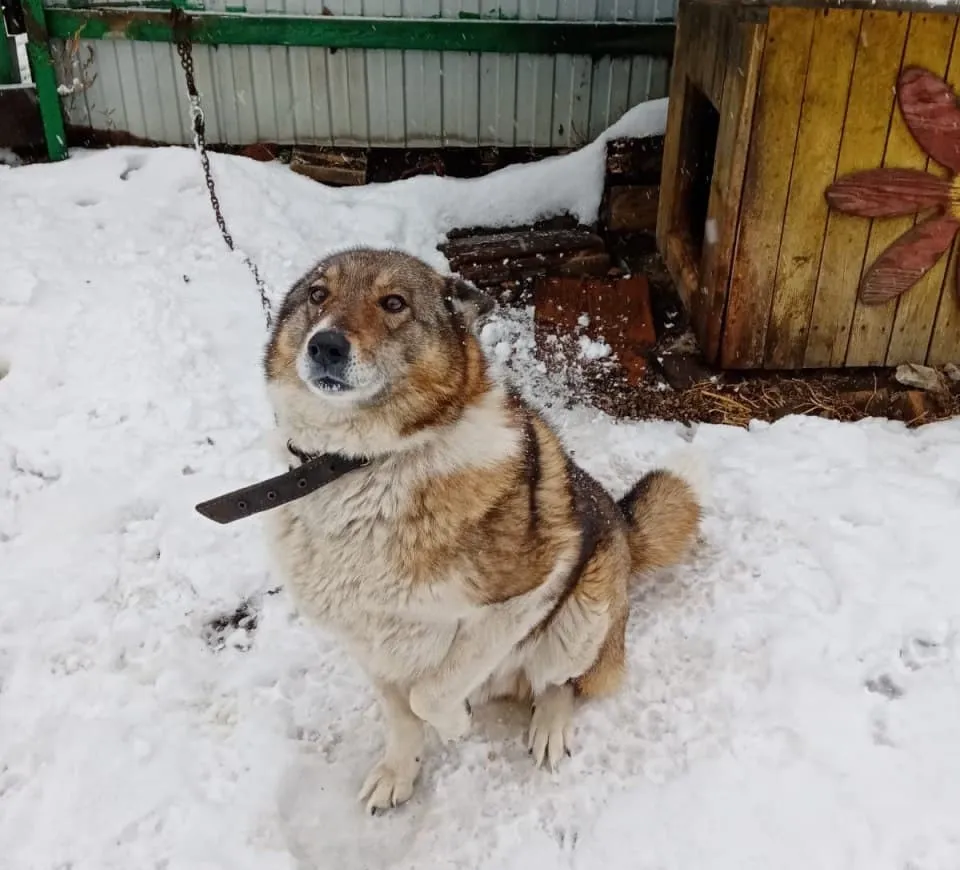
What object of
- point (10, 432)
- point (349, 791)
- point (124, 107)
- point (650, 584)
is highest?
point (124, 107)

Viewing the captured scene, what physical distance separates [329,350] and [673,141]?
3.61 meters

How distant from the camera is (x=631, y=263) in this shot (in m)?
5.39

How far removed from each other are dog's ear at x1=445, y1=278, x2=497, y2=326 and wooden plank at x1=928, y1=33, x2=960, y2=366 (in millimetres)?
2757

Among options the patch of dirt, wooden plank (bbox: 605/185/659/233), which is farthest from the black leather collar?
wooden plank (bbox: 605/185/659/233)

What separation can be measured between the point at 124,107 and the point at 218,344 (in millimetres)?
2305

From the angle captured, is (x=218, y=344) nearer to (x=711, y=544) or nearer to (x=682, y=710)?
(x=711, y=544)

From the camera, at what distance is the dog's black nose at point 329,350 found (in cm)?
214

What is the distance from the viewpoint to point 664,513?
323 cm

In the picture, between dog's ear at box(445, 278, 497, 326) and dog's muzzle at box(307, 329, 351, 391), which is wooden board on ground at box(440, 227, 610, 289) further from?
dog's muzzle at box(307, 329, 351, 391)

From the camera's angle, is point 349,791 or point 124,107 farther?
A: point 124,107

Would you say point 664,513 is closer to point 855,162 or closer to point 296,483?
point 296,483

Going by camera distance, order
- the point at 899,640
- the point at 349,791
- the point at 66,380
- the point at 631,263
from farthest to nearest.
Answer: the point at 631,263, the point at 66,380, the point at 899,640, the point at 349,791

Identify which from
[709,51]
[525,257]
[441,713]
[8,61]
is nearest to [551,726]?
[441,713]

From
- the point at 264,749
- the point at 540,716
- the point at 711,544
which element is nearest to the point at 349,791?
the point at 264,749
